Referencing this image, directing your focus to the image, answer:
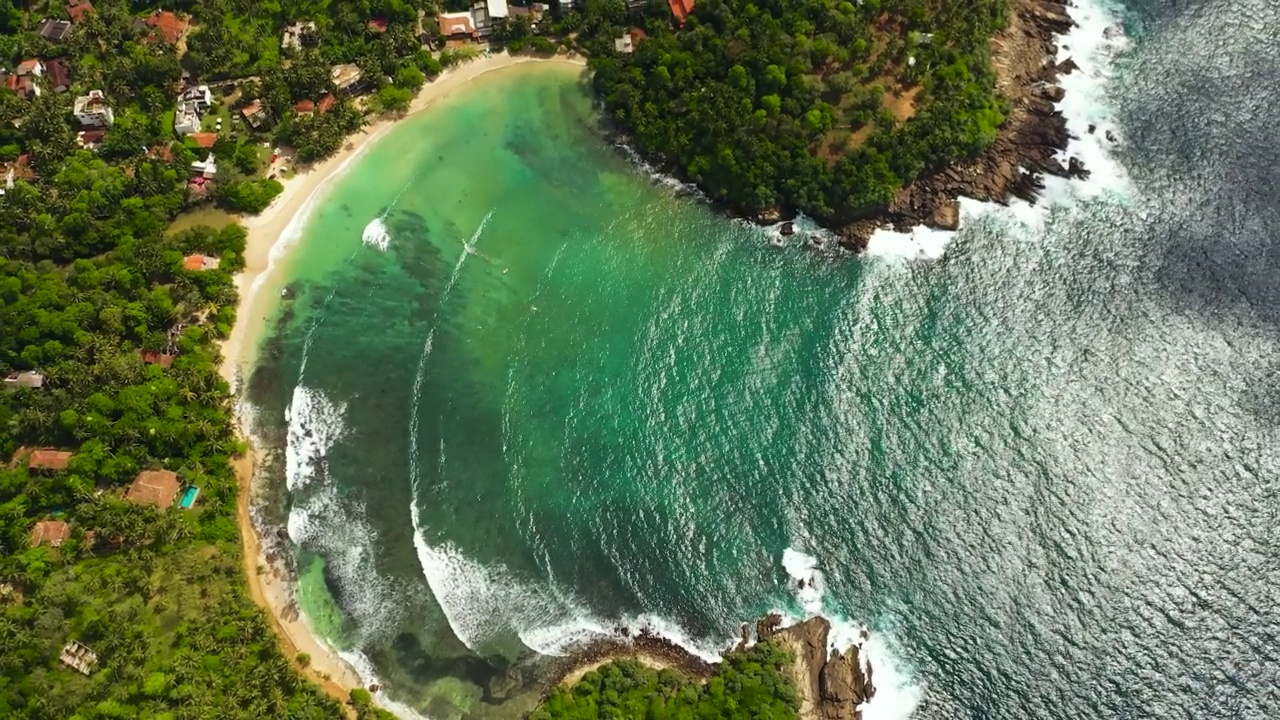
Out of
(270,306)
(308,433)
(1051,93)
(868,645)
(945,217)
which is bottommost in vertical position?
(868,645)

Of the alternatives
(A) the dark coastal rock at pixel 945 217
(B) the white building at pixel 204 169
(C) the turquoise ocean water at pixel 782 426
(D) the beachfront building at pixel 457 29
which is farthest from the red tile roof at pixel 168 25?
(A) the dark coastal rock at pixel 945 217

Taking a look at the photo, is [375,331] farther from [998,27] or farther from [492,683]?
[998,27]

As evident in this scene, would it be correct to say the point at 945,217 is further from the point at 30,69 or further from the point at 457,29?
the point at 30,69

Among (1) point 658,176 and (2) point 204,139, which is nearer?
(2) point 204,139

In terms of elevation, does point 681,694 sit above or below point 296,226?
below

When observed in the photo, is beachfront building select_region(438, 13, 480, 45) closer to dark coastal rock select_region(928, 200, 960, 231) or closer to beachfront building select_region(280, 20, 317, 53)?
beachfront building select_region(280, 20, 317, 53)

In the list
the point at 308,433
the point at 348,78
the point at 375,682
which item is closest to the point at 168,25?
the point at 348,78

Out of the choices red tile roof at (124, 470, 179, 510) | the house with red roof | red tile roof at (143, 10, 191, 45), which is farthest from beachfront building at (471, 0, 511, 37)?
red tile roof at (124, 470, 179, 510)

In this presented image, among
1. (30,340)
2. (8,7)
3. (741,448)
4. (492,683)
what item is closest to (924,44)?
(741,448)
